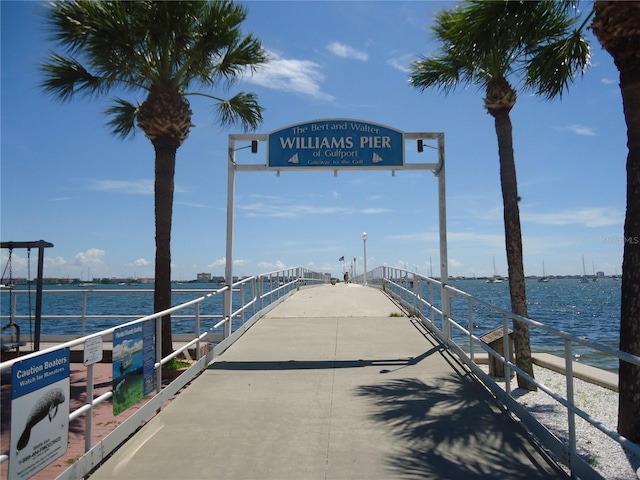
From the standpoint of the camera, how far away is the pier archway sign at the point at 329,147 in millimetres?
11727

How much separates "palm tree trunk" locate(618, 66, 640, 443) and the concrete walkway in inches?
48.2

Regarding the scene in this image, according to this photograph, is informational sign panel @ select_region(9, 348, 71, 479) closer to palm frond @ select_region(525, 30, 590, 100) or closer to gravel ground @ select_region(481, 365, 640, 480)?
gravel ground @ select_region(481, 365, 640, 480)

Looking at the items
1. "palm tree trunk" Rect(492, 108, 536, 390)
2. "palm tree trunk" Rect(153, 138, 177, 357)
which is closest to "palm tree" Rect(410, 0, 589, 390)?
"palm tree trunk" Rect(492, 108, 536, 390)

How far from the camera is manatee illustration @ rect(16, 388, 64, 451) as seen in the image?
148 inches

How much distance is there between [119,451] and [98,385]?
3995 millimetres

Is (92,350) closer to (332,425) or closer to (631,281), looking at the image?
(332,425)

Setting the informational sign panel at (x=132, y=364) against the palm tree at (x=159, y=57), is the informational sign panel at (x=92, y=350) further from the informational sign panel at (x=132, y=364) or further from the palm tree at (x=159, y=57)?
the palm tree at (x=159, y=57)

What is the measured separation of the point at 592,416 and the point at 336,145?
7.19 m

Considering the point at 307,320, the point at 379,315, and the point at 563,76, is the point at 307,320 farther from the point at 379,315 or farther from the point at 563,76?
the point at 563,76

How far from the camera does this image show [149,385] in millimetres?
6285

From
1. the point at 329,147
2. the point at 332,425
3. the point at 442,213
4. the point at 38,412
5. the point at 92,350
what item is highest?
the point at 329,147

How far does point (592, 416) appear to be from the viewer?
24.4ft

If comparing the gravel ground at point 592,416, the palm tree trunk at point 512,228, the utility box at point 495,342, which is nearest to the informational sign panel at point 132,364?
the gravel ground at point 592,416

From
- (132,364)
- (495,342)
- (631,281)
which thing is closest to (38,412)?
(132,364)
